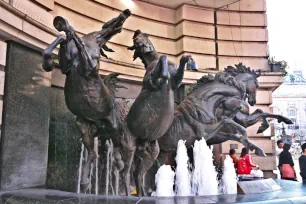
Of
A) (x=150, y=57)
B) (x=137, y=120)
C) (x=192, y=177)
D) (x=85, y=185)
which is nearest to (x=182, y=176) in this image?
(x=192, y=177)

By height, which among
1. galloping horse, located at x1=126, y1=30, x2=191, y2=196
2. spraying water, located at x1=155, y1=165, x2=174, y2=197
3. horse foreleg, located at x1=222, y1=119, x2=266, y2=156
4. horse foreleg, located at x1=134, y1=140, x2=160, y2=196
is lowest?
spraying water, located at x1=155, y1=165, x2=174, y2=197

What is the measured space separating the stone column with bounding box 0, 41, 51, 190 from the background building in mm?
18

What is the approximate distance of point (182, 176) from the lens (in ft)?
19.2

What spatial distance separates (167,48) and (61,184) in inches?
244

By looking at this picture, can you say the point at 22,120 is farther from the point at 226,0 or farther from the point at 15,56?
the point at 226,0

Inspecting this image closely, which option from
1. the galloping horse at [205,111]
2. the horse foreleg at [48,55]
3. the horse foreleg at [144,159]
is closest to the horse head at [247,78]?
the galloping horse at [205,111]

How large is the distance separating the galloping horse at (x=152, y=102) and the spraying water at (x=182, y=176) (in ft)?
2.25

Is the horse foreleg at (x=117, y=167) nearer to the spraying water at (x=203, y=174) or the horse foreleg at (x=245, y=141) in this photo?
the spraying water at (x=203, y=174)

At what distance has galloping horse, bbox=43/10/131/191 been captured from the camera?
14.8 ft

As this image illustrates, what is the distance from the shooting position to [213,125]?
270 inches

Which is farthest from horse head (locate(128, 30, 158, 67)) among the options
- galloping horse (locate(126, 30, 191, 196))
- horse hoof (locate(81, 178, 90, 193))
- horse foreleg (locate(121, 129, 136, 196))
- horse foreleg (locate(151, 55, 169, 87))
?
horse hoof (locate(81, 178, 90, 193))

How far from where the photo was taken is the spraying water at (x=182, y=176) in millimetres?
5577

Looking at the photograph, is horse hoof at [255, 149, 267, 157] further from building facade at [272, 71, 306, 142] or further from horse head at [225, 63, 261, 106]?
building facade at [272, 71, 306, 142]

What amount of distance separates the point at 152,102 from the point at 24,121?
2.85 metres
